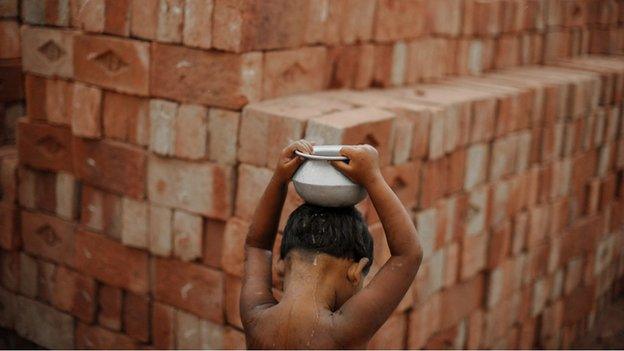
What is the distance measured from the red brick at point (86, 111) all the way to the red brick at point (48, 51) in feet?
0.57

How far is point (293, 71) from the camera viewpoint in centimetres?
511

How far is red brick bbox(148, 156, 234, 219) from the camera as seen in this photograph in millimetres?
4906

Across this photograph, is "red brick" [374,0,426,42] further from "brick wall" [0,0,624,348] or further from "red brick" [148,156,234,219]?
"red brick" [148,156,234,219]

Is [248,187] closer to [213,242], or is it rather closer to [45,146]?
[213,242]

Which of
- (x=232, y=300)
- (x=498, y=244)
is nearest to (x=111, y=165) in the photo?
(x=232, y=300)

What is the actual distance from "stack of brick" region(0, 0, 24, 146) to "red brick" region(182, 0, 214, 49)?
2.27 meters

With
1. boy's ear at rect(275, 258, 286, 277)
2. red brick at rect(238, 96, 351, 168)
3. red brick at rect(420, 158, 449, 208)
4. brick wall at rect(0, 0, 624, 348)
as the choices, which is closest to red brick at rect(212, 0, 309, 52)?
brick wall at rect(0, 0, 624, 348)

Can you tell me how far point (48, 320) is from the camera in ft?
20.2

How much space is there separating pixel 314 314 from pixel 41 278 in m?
4.15

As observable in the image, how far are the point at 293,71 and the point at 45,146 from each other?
6.71 ft

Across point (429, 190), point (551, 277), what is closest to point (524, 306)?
point (551, 277)

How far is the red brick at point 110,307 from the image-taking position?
5691 millimetres

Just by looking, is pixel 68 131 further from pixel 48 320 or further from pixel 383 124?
pixel 383 124

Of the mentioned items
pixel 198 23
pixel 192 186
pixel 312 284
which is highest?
pixel 198 23
